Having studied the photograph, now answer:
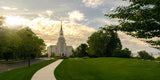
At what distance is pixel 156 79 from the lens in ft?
38.0

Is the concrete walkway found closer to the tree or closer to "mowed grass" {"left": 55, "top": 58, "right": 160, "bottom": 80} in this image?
"mowed grass" {"left": 55, "top": 58, "right": 160, "bottom": 80}

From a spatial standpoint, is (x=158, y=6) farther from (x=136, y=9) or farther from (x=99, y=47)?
(x=99, y=47)

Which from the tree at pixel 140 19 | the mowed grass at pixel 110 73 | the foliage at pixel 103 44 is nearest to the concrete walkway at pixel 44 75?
the mowed grass at pixel 110 73

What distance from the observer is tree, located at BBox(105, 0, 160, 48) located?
8.94 m

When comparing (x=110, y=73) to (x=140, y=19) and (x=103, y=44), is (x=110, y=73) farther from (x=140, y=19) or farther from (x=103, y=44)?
(x=103, y=44)

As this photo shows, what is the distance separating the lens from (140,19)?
9.09 meters

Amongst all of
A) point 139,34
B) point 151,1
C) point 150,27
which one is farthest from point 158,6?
point 139,34

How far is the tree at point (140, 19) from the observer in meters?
8.94

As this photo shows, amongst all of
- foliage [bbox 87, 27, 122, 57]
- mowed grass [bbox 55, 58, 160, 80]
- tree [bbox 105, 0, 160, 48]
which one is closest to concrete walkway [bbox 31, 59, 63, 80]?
mowed grass [bbox 55, 58, 160, 80]

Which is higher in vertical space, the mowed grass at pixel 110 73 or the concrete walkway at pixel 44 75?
the concrete walkway at pixel 44 75

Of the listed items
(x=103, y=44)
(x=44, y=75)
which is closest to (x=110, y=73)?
(x=44, y=75)

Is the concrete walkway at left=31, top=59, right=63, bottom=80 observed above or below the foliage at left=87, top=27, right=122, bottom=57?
below

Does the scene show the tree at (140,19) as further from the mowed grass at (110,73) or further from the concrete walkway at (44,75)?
the concrete walkway at (44,75)

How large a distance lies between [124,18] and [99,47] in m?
50.1
